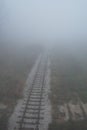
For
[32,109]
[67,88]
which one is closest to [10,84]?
[67,88]

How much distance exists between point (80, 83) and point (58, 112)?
1012cm

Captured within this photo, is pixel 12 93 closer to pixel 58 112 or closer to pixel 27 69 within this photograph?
pixel 58 112

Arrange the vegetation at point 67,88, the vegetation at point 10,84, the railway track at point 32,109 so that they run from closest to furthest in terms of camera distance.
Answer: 1. the railway track at point 32,109
2. the vegetation at point 67,88
3. the vegetation at point 10,84

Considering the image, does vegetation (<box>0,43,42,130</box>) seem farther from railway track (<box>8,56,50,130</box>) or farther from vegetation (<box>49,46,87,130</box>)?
vegetation (<box>49,46,87,130</box>)

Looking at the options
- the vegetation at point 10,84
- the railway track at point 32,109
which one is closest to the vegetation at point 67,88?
the railway track at point 32,109

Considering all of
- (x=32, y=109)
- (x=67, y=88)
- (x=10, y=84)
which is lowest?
(x=32, y=109)

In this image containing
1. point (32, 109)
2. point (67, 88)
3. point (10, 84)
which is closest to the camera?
point (32, 109)

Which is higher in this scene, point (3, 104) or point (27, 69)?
point (27, 69)

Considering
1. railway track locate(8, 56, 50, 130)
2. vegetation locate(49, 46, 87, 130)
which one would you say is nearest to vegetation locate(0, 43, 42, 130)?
railway track locate(8, 56, 50, 130)

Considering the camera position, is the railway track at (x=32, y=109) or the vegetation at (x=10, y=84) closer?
the railway track at (x=32, y=109)

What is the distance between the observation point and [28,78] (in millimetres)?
33062

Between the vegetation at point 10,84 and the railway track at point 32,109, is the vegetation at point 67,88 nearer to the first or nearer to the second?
the railway track at point 32,109

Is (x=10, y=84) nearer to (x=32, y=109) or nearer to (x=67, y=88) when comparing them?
(x=67, y=88)


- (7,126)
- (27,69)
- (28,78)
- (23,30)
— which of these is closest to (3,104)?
A: (7,126)
